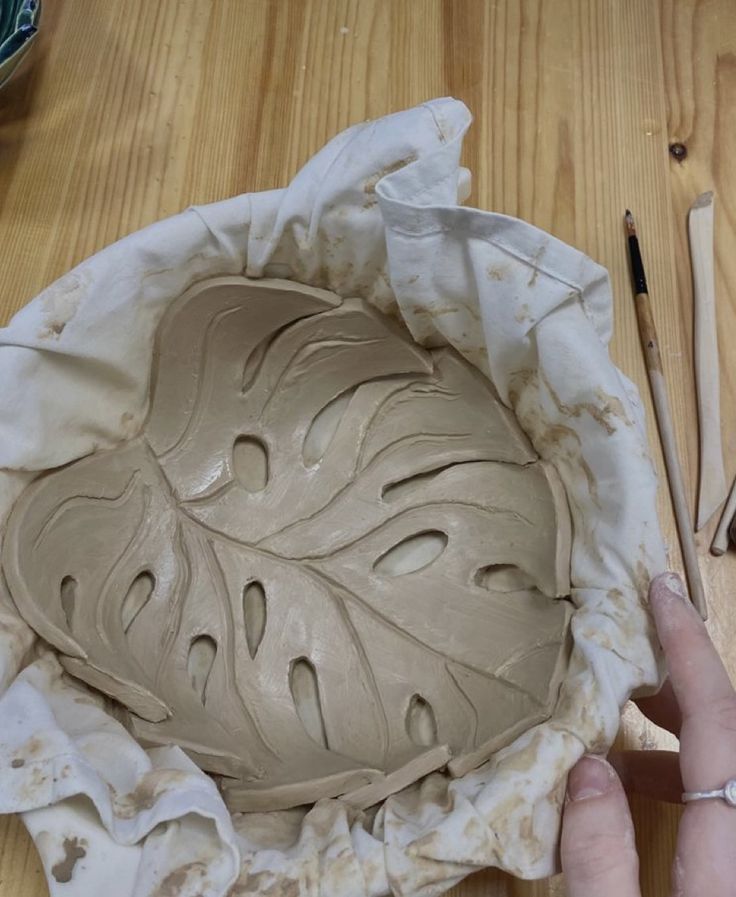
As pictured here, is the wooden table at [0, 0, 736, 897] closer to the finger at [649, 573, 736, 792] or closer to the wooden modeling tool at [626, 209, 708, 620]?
the wooden modeling tool at [626, 209, 708, 620]

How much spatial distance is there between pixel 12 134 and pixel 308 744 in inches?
30.2

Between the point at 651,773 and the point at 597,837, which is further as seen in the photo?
the point at 651,773

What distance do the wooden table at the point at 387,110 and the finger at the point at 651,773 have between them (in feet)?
1.22

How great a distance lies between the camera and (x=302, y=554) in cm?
79

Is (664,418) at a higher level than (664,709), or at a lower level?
higher

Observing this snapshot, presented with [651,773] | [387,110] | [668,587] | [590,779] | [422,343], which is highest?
[387,110]

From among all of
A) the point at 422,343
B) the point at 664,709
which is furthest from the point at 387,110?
the point at 664,709

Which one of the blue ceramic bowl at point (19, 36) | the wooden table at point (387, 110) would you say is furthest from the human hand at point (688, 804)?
the blue ceramic bowl at point (19, 36)

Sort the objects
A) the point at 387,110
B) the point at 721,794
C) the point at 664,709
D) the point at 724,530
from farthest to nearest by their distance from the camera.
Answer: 1. the point at 387,110
2. the point at 724,530
3. the point at 664,709
4. the point at 721,794

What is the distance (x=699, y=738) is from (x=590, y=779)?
0.25 ft

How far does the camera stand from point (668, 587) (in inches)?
20.7

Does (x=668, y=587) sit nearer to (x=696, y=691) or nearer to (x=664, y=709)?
(x=696, y=691)

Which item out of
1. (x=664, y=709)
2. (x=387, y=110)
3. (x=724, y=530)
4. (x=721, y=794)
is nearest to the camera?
(x=721, y=794)

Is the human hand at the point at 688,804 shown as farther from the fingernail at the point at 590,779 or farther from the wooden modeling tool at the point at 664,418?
the wooden modeling tool at the point at 664,418
